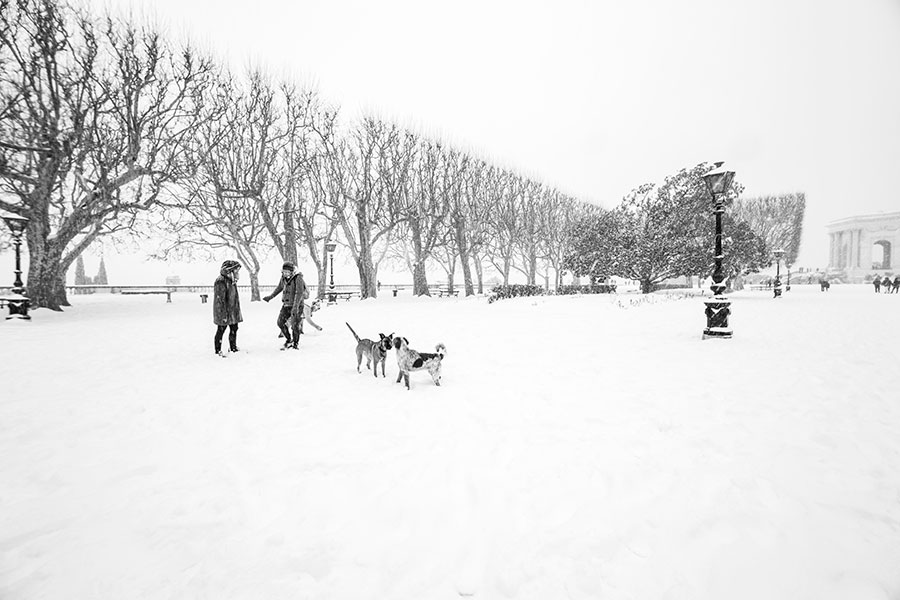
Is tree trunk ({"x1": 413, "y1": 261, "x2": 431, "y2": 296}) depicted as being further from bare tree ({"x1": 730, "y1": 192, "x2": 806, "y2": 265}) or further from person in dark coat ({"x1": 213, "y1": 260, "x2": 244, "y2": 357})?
bare tree ({"x1": 730, "y1": 192, "x2": 806, "y2": 265})

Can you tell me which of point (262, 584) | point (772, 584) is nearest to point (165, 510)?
point (262, 584)

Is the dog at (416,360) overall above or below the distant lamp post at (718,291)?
below

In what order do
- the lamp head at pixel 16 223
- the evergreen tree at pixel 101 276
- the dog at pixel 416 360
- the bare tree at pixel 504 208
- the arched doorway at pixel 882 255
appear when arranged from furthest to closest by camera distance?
the arched doorway at pixel 882 255 → the evergreen tree at pixel 101 276 → the bare tree at pixel 504 208 → the lamp head at pixel 16 223 → the dog at pixel 416 360

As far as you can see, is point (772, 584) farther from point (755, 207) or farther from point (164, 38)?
point (755, 207)

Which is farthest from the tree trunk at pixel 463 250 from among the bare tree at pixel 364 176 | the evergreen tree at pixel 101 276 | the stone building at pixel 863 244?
the stone building at pixel 863 244

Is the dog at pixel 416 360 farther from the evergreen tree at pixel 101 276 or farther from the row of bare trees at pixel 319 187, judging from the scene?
the evergreen tree at pixel 101 276

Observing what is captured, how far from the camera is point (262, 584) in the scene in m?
1.94

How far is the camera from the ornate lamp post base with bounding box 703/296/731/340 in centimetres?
869

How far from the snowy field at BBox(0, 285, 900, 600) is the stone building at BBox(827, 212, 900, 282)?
2756 inches

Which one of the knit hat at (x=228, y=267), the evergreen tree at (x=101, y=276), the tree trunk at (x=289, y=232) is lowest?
the knit hat at (x=228, y=267)

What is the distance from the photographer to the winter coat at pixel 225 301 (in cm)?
735

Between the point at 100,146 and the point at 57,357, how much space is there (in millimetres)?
10959

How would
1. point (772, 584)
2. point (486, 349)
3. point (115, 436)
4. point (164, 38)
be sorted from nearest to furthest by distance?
1. point (772, 584)
2. point (115, 436)
3. point (486, 349)
4. point (164, 38)

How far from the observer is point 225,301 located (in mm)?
7477
